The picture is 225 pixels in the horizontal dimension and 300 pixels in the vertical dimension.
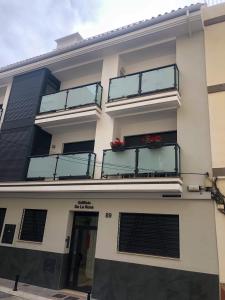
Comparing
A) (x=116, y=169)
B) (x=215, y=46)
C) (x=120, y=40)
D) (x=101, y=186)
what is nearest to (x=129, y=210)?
(x=101, y=186)

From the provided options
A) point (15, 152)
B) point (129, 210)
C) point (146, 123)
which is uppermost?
point (146, 123)

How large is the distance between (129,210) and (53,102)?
617cm

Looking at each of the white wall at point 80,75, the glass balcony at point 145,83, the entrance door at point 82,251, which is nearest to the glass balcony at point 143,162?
the entrance door at point 82,251

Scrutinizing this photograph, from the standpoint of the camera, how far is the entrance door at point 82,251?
9.81 m

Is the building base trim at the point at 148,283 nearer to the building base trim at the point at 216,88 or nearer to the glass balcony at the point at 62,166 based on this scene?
the glass balcony at the point at 62,166

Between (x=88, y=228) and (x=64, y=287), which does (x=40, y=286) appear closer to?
(x=64, y=287)

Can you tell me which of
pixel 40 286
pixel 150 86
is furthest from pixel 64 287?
pixel 150 86

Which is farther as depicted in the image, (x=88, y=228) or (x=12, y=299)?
(x=88, y=228)

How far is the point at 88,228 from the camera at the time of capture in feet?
33.7

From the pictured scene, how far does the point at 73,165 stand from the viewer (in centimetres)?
1027

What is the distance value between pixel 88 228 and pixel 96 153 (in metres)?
2.97

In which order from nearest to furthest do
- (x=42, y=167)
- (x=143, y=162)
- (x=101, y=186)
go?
1. (x=143, y=162)
2. (x=101, y=186)
3. (x=42, y=167)

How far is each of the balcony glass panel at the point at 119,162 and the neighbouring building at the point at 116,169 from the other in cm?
4

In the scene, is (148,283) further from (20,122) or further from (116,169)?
(20,122)
